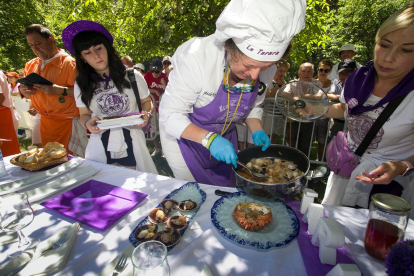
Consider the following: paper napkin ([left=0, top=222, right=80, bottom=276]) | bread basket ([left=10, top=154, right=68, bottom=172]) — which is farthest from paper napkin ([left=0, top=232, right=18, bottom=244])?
bread basket ([left=10, top=154, right=68, bottom=172])

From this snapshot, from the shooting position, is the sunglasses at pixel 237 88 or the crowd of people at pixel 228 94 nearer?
the crowd of people at pixel 228 94

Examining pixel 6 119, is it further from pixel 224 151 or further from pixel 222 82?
pixel 224 151

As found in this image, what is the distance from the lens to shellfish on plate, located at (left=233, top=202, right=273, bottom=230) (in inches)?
46.6

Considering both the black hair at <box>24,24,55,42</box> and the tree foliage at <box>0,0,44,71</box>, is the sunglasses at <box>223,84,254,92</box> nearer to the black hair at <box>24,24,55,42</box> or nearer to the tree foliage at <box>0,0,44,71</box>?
the black hair at <box>24,24,55,42</box>

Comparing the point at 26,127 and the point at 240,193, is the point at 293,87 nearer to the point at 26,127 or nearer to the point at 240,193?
the point at 240,193

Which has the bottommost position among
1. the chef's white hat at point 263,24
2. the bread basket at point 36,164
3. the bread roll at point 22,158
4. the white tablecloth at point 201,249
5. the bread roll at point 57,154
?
the white tablecloth at point 201,249

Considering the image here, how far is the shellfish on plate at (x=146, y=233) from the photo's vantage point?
1122mm

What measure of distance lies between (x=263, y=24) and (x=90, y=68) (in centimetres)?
187

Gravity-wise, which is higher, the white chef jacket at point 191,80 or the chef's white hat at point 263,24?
the chef's white hat at point 263,24

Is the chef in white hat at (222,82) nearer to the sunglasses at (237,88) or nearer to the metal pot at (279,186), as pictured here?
the sunglasses at (237,88)

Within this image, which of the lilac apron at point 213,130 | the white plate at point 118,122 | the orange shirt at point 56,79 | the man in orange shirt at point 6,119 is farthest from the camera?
the man in orange shirt at point 6,119

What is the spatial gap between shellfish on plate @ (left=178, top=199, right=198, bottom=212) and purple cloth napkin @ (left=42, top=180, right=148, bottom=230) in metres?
0.28

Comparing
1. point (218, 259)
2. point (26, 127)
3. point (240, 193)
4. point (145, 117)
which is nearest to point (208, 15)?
point (145, 117)

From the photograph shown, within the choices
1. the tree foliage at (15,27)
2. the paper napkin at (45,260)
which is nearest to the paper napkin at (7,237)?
the paper napkin at (45,260)
